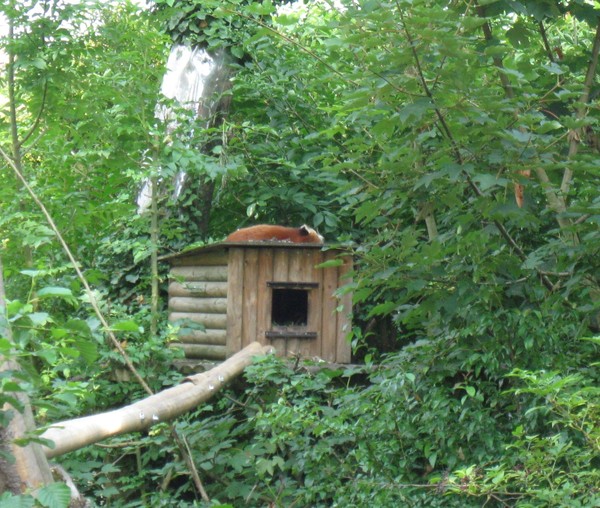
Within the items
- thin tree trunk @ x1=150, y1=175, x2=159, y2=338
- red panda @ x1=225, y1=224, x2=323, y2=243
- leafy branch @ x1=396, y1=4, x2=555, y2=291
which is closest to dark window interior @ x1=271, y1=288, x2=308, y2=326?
red panda @ x1=225, y1=224, x2=323, y2=243

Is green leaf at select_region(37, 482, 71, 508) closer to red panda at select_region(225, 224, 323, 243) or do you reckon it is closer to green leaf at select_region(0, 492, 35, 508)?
green leaf at select_region(0, 492, 35, 508)

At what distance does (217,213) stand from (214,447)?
4444 millimetres

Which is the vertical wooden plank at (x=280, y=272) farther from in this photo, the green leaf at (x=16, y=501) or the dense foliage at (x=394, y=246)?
the green leaf at (x=16, y=501)

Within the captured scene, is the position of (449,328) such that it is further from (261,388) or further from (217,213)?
(217,213)

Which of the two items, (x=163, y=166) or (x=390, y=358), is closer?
(x=390, y=358)

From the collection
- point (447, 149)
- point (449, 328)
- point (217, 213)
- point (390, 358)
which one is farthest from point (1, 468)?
point (217, 213)

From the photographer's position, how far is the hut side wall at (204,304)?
8234mm

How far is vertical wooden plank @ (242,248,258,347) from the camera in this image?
8039 mm

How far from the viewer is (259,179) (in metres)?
9.83

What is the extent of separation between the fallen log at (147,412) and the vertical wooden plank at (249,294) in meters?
0.22

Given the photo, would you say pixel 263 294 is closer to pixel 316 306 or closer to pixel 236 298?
pixel 236 298

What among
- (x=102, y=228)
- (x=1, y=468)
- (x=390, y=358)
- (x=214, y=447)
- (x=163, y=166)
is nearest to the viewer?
(x=1, y=468)

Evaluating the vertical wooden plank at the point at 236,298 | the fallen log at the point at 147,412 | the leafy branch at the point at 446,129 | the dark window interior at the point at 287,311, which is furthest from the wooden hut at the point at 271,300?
the leafy branch at the point at 446,129

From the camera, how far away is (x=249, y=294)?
317 inches
